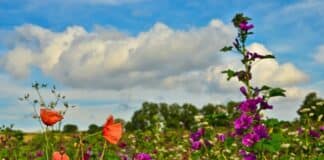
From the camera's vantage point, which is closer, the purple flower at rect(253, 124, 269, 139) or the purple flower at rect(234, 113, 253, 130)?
the purple flower at rect(253, 124, 269, 139)

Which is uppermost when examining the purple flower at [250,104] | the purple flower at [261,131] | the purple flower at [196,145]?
the purple flower at [250,104]

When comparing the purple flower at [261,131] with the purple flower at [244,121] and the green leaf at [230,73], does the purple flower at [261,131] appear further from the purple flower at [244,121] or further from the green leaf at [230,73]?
the green leaf at [230,73]

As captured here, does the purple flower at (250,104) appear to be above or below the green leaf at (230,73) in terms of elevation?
below

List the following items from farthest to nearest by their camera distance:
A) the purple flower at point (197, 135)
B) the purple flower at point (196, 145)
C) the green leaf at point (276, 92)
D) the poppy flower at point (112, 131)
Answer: the purple flower at point (197, 135) → the purple flower at point (196, 145) → the green leaf at point (276, 92) → the poppy flower at point (112, 131)

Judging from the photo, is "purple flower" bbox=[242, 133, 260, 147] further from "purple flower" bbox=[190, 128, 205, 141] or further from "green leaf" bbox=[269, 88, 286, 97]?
"purple flower" bbox=[190, 128, 205, 141]

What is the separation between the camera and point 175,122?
1870 centimetres

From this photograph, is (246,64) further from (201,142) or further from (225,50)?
(201,142)

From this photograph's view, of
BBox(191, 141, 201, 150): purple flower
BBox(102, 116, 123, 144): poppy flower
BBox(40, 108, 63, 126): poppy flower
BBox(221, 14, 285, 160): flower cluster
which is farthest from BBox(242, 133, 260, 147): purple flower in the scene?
BBox(40, 108, 63, 126): poppy flower

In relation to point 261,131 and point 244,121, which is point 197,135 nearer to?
point 244,121

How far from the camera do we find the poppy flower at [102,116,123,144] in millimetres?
3345

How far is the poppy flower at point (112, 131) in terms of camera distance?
3.34m

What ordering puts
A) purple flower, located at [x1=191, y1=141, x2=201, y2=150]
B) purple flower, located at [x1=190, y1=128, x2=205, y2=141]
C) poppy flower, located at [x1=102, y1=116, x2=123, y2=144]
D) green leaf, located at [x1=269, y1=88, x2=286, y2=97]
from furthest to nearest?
1. purple flower, located at [x1=190, y1=128, x2=205, y2=141]
2. purple flower, located at [x1=191, y1=141, x2=201, y2=150]
3. green leaf, located at [x1=269, y1=88, x2=286, y2=97]
4. poppy flower, located at [x1=102, y1=116, x2=123, y2=144]

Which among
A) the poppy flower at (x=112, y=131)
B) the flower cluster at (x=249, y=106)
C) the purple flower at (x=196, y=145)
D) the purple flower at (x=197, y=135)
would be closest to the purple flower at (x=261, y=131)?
the flower cluster at (x=249, y=106)

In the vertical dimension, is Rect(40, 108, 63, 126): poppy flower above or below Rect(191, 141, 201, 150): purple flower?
above
